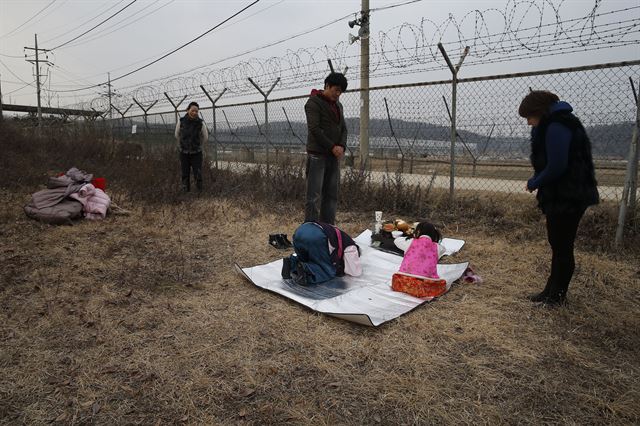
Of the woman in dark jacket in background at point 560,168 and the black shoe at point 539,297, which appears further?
the black shoe at point 539,297

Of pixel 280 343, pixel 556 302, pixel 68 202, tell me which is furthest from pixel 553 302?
pixel 68 202

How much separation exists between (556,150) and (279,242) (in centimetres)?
300

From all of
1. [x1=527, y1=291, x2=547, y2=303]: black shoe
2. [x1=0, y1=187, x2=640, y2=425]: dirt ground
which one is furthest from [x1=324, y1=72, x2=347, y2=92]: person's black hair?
[x1=527, y1=291, x2=547, y2=303]: black shoe

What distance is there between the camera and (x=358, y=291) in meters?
3.43

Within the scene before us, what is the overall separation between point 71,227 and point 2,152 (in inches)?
230

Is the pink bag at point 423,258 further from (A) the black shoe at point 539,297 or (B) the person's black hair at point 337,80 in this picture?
(B) the person's black hair at point 337,80

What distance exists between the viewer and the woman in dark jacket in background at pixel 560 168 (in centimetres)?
271

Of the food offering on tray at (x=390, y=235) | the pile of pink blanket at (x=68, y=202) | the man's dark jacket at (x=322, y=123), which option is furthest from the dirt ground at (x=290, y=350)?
the man's dark jacket at (x=322, y=123)

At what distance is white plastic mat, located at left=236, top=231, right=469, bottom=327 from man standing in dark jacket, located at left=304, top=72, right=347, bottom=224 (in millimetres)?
967

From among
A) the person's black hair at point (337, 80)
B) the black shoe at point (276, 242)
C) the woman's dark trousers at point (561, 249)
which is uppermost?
the person's black hair at point (337, 80)

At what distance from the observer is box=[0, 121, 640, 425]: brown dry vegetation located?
2021 mm

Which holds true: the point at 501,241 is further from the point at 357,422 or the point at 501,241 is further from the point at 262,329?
the point at 357,422

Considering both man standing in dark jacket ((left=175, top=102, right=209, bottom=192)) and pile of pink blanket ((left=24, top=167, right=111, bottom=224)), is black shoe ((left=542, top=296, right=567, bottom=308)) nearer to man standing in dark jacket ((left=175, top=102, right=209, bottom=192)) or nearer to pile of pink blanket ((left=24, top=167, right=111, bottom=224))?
pile of pink blanket ((left=24, top=167, right=111, bottom=224))

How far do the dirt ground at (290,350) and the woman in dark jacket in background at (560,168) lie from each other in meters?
0.54
